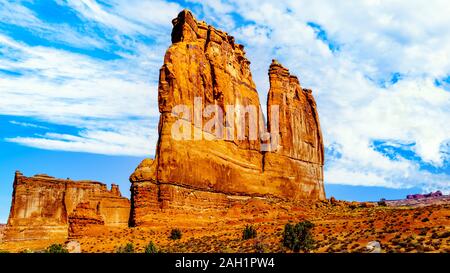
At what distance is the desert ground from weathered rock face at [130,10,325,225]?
2642 mm

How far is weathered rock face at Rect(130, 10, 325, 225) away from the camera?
4881 cm

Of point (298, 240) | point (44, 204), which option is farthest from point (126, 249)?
point (44, 204)

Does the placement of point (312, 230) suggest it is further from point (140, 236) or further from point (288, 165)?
point (288, 165)

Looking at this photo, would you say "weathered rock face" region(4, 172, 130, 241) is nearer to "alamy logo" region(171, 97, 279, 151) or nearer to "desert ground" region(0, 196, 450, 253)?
"desert ground" region(0, 196, 450, 253)

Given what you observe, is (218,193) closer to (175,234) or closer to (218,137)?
(218,137)

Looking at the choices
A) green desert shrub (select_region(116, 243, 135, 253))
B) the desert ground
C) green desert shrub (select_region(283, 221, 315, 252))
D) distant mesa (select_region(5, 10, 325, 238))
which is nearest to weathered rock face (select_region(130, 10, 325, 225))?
distant mesa (select_region(5, 10, 325, 238))

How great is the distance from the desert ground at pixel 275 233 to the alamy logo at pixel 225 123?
30.8 feet

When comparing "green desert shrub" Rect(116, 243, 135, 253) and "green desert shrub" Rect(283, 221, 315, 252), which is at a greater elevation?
"green desert shrub" Rect(283, 221, 315, 252)

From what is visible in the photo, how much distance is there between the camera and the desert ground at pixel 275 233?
2417 centimetres

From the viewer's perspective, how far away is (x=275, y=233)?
35125 mm

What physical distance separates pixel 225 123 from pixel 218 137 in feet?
10.9

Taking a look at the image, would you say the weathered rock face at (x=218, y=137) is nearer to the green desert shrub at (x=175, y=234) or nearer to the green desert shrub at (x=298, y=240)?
the green desert shrub at (x=175, y=234)
